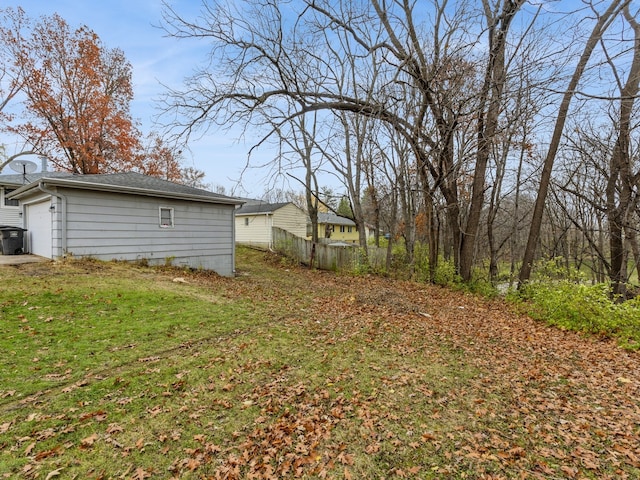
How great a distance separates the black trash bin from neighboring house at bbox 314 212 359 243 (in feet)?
67.4

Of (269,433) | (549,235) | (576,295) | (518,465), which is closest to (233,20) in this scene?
(269,433)

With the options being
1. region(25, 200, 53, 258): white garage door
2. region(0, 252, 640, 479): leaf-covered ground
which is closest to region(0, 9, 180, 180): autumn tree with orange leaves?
region(25, 200, 53, 258): white garage door

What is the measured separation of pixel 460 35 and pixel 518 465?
9084 millimetres

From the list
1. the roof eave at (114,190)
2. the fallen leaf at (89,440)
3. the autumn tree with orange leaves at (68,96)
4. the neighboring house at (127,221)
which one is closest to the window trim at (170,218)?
the neighboring house at (127,221)

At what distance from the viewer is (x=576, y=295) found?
20.7 ft

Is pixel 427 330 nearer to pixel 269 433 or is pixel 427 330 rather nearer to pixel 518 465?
pixel 518 465

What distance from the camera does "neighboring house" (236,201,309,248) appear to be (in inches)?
822

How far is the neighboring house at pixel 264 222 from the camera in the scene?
68.5ft

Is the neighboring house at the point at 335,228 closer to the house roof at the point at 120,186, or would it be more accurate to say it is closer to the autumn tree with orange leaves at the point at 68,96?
the autumn tree with orange leaves at the point at 68,96

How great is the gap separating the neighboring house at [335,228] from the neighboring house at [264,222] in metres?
6.06

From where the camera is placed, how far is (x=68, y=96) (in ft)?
52.5

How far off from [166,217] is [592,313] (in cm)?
1145

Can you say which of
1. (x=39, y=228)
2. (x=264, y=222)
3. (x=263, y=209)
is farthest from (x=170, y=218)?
(x=263, y=209)

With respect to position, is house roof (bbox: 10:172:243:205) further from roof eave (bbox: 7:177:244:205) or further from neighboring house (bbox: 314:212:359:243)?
neighboring house (bbox: 314:212:359:243)
